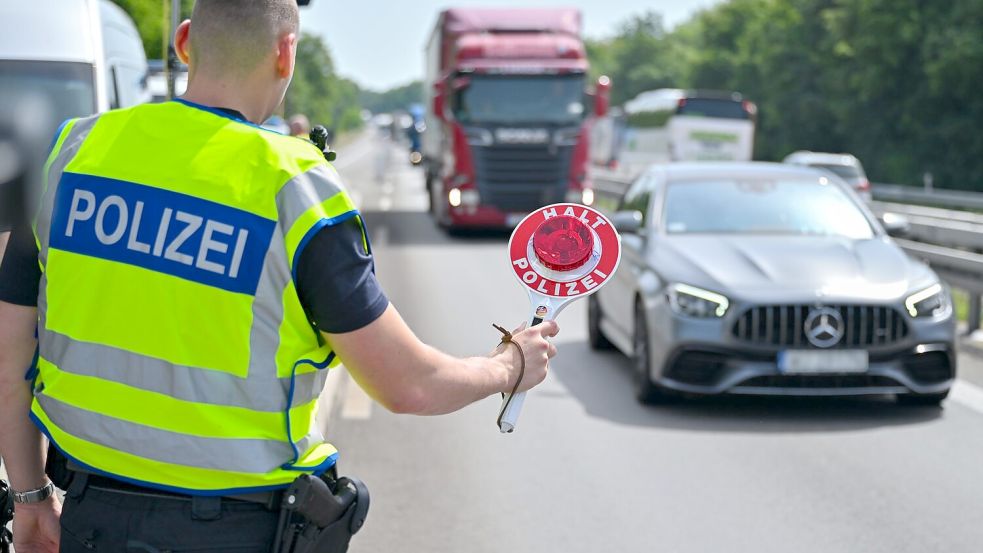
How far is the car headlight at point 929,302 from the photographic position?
8172 mm

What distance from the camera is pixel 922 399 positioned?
8.48 metres

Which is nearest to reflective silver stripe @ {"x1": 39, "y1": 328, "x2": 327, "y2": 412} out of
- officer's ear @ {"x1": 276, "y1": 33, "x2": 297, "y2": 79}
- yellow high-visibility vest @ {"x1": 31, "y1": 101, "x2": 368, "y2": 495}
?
yellow high-visibility vest @ {"x1": 31, "y1": 101, "x2": 368, "y2": 495}

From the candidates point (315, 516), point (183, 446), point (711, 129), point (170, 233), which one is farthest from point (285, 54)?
point (711, 129)

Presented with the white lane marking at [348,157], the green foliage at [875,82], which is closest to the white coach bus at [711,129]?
the green foliage at [875,82]

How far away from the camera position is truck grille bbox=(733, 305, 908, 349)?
316 inches

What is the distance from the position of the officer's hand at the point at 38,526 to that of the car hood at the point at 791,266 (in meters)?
5.76

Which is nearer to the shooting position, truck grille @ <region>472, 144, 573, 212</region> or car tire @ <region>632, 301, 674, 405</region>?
car tire @ <region>632, 301, 674, 405</region>

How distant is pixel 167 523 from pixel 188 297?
37cm

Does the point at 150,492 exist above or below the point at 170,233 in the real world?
below

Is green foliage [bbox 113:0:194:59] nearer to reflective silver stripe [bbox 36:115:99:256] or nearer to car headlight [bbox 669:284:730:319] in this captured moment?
car headlight [bbox 669:284:730:319]

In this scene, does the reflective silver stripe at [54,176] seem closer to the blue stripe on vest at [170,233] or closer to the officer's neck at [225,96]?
the blue stripe on vest at [170,233]

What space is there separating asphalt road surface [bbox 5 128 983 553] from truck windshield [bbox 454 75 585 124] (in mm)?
12744

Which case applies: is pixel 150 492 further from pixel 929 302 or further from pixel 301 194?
pixel 929 302

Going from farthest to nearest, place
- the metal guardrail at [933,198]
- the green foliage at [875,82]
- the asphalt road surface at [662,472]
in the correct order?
1. the green foliage at [875,82]
2. the metal guardrail at [933,198]
3. the asphalt road surface at [662,472]
